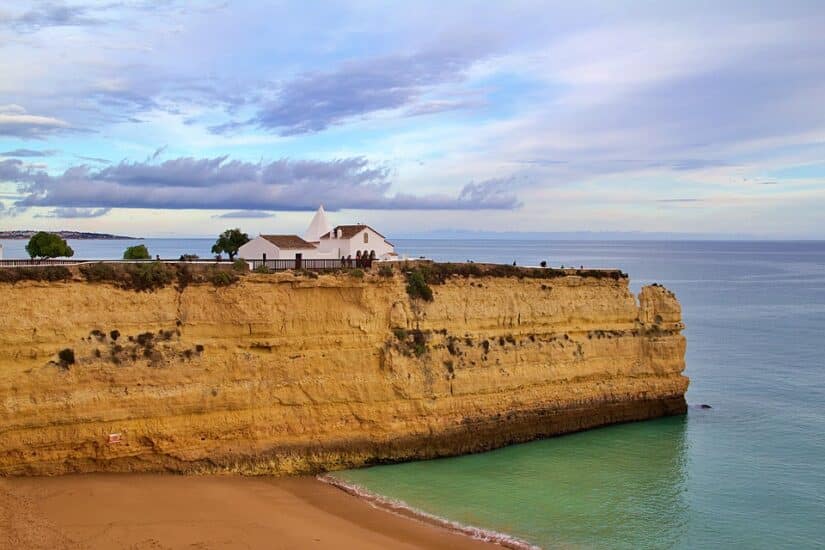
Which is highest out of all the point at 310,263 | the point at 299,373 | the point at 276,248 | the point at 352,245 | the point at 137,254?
the point at 352,245

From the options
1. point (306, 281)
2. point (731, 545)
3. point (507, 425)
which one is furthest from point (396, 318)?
point (731, 545)

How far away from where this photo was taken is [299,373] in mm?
22922

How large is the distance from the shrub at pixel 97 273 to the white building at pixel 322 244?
8.79 m

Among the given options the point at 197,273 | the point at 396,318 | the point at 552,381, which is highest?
the point at 197,273

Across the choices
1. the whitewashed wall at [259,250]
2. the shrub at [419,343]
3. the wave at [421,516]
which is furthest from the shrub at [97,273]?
the shrub at [419,343]

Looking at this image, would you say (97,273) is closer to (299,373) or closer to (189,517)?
(299,373)

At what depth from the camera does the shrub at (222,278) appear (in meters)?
22.7

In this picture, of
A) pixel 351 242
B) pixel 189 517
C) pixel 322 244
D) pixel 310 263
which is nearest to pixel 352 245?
pixel 351 242

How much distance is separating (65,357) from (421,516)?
11305 millimetres

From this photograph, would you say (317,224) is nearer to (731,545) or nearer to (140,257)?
(140,257)

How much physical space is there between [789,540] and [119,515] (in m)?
17.7

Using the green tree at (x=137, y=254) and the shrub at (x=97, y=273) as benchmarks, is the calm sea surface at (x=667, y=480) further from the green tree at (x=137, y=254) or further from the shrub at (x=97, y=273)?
the green tree at (x=137, y=254)

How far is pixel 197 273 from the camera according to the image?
74.9ft

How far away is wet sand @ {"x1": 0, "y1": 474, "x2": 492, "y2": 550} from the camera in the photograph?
16.8m
